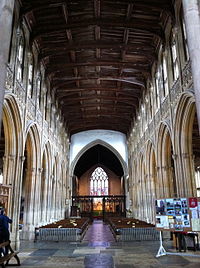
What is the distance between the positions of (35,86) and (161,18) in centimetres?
750

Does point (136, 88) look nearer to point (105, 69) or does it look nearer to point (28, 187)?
point (105, 69)

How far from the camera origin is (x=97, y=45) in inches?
563

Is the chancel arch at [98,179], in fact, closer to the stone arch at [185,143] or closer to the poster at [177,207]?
the stone arch at [185,143]

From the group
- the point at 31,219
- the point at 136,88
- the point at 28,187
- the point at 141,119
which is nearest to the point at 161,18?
the point at 136,88

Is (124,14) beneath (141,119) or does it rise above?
→ above

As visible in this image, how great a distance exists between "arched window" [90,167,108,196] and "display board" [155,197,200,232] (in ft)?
103

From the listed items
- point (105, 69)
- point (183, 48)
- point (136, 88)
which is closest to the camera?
point (183, 48)

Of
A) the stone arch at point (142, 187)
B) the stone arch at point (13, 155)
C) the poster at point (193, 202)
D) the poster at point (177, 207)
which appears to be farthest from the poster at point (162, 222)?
the stone arch at point (142, 187)

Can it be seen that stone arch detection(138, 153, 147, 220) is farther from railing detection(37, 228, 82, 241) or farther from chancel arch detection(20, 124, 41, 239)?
railing detection(37, 228, 82, 241)

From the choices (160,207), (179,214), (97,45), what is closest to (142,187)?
(97,45)

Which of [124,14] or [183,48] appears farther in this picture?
[124,14]

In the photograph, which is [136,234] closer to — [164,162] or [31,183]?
[164,162]

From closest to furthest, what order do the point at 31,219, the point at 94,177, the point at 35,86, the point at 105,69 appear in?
the point at 31,219, the point at 35,86, the point at 105,69, the point at 94,177

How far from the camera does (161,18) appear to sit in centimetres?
1302
